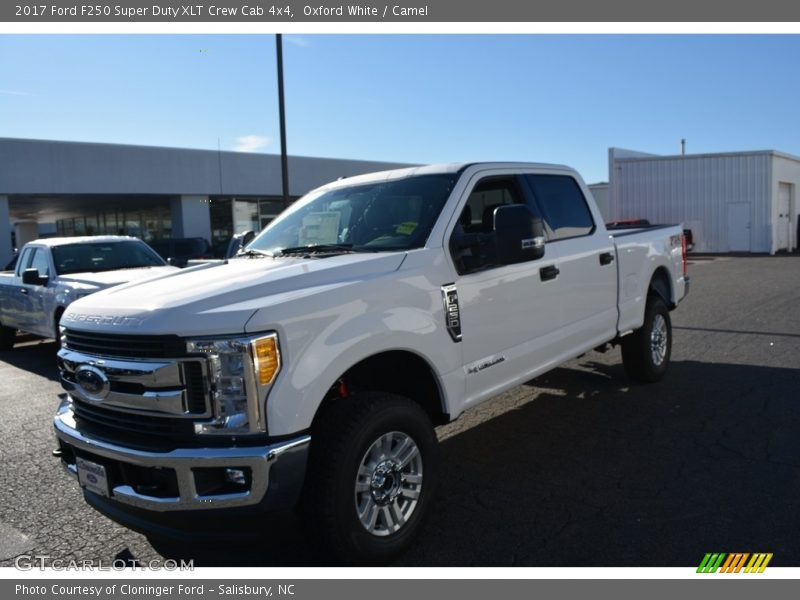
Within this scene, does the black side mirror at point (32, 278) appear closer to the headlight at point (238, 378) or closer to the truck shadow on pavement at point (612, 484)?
the truck shadow on pavement at point (612, 484)

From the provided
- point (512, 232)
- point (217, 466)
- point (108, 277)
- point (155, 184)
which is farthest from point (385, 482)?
point (155, 184)

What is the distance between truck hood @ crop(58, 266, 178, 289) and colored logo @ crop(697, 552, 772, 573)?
254 inches

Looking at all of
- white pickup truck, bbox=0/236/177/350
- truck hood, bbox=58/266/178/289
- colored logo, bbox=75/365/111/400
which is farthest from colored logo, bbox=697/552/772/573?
white pickup truck, bbox=0/236/177/350

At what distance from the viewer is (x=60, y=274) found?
30.0 ft

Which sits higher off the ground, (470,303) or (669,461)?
(470,303)

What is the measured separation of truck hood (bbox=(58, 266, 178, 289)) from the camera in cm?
816

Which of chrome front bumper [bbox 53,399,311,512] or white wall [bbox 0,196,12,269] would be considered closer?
chrome front bumper [bbox 53,399,311,512]

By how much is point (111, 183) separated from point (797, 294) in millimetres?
20782

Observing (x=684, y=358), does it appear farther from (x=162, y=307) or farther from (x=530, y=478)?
(x=162, y=307)

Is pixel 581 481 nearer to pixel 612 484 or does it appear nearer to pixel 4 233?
pixel 612 484

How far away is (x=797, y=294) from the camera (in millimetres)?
13797

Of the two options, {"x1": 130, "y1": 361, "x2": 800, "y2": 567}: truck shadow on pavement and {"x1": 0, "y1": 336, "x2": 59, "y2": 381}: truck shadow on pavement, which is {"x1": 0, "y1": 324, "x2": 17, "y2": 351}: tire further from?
{"x1": 130, "y1": 361, "x2": 800, "y2": 567}: truck shadow on pavement

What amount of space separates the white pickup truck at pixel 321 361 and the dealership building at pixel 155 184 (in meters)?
18.6

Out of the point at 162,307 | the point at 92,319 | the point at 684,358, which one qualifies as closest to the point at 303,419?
the point at 162,307
